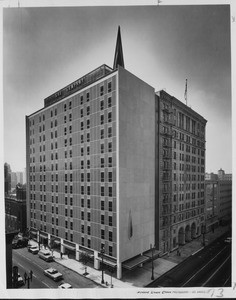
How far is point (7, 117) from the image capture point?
499 inches

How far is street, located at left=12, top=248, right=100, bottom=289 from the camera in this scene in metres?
13.6

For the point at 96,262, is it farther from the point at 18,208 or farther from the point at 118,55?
the point at 118,55

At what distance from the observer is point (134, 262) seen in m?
16.7

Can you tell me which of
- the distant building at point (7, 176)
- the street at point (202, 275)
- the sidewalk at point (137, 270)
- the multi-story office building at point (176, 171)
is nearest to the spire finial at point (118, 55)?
the multi-story office building at point (176, 171)

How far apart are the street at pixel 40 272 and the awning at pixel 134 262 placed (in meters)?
2.92

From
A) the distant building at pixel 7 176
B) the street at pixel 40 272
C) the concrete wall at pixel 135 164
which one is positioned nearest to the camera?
the distant building at pixel 7 176

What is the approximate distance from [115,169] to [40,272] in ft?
31.8

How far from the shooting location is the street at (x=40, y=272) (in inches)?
535

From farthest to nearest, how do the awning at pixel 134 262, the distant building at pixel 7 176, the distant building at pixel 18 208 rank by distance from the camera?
the awning at pixel 134 262, the distant building at pixel 18 208, the distant building at pixel 7 176

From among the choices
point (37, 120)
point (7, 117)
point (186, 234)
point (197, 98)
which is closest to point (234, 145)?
point (197, 98)

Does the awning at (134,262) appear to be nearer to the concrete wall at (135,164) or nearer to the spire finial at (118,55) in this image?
the concrete wall at (135,164)

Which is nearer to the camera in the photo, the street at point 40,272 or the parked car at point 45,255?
the street at point 40,272

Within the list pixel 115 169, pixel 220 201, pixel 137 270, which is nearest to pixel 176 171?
pixel 220 201

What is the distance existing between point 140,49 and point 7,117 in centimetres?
990
